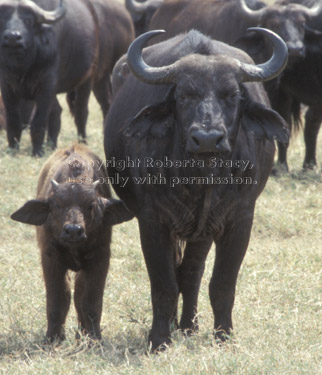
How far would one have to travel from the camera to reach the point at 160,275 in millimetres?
5562

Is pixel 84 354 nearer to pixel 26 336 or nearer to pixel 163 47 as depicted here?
pixel 26 336

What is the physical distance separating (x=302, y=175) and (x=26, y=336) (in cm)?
544

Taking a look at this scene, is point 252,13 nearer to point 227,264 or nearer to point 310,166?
point 310,166

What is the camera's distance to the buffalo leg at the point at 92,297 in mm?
5621

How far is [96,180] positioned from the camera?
19.0 feet

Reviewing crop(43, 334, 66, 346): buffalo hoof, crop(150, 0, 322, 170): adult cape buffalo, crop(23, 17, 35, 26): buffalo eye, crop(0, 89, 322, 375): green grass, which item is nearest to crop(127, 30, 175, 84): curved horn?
crop(0, 89, 322, 375): green grass

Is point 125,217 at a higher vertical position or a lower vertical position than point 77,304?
higher

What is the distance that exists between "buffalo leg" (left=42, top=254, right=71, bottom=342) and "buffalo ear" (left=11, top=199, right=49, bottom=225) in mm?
243

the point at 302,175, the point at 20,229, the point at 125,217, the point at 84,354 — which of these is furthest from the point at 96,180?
the point at 302,175

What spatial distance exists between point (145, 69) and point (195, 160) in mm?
615

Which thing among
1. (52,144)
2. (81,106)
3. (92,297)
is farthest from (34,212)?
(81,106)

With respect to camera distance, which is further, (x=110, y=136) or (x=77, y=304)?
(x=110, y=136)

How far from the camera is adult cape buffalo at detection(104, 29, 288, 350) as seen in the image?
17.1ft

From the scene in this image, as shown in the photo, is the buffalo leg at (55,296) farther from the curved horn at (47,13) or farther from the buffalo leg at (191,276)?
the curved horn at (47,13)
